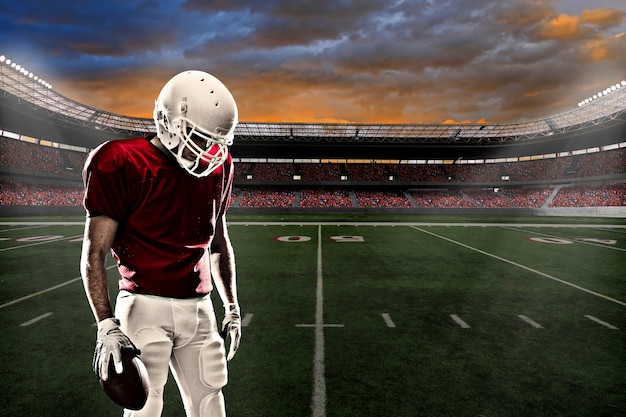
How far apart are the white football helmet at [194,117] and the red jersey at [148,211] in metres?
0.12

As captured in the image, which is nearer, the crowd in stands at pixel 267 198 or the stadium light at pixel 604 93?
the stadium light at pixel 604 93

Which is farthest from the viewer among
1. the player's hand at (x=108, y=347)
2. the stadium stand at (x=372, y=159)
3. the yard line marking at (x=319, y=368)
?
the stadium stand at (x=372, y=159)

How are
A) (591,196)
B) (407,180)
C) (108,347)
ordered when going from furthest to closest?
(407,180) → (591,196) → (108,347)

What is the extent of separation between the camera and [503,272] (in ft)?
30.7

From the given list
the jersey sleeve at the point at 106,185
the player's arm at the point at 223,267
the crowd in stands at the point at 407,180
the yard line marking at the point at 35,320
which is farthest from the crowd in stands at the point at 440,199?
the jersey sleeve at the point at 106,185

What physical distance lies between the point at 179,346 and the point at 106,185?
0.88 metres

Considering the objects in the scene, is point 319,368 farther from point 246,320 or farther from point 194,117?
point 194,117

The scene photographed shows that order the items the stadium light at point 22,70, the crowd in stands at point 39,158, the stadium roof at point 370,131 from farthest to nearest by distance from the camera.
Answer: the stadium roof at point 370,131 → the crowd in stands at point 39,158 → the stadium light at point 22,70

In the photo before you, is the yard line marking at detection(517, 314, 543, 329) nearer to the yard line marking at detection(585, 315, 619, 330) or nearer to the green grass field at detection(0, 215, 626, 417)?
the green grass field at detection(0, 215, 626, 417)

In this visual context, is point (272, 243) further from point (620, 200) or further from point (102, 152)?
point (620, 200)

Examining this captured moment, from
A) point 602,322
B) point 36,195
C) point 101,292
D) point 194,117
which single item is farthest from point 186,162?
point 36,195

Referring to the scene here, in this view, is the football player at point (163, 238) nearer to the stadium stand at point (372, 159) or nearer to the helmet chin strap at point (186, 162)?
the helmet chin strap at point (186, 162)

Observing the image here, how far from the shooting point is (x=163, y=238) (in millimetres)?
1957

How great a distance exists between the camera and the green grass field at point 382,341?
3.47 m
